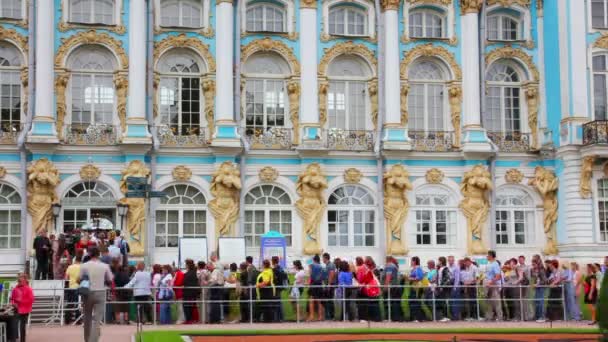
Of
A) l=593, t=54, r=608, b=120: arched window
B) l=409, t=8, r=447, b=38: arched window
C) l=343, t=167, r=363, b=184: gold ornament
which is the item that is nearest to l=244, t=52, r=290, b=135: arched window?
l=343, t=167, r=363, b=184: gold ornament

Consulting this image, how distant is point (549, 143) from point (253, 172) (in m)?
11.4

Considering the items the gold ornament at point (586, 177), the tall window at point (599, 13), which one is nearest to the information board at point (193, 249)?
the gold ornament at point (586, 177)

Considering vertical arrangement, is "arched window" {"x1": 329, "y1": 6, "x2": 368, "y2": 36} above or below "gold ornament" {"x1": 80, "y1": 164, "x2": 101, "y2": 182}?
above

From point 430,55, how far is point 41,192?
50.3 ft

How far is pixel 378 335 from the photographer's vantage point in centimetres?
2297

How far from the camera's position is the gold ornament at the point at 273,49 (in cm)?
3934

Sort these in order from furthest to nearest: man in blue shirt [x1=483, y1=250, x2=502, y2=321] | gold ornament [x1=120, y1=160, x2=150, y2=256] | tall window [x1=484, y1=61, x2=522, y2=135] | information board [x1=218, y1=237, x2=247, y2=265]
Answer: tall window [x1=484, y1=61, x2=522, y2=135] → gold ornament [x1=120, y1=160, x2=150, y2=256] → information board [x1=218, y1=237, x2=247, y2=265] → man in blue shirt [x1=483, y1=250, x2=502, y2=321]

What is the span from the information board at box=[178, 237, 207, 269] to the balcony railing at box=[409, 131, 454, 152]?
32.2 feet

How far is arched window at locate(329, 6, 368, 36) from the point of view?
4053 cm

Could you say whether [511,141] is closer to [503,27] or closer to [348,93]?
[503,27]

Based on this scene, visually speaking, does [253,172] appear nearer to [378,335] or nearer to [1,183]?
[1,183]

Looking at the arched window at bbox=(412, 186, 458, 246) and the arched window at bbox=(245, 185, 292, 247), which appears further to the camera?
the arched window at bbox=(412, 186, 458, 246)

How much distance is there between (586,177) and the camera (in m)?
39.2

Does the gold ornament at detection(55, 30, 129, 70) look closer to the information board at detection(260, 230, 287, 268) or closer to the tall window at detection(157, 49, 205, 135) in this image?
the tall window at detection(157, 49, 205, 135)
